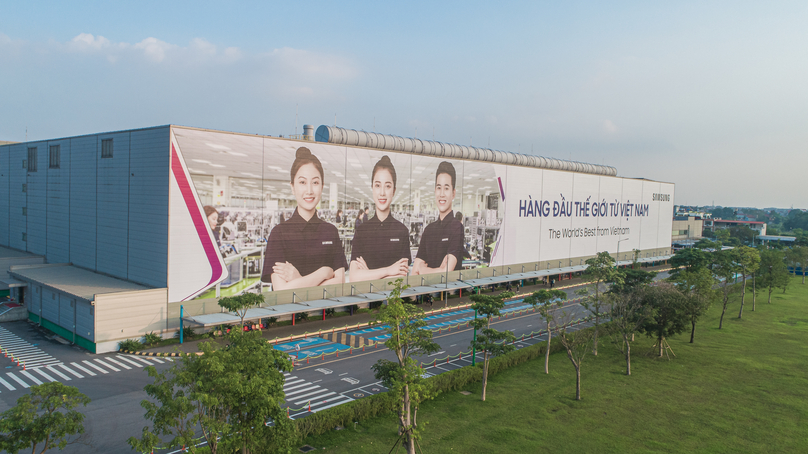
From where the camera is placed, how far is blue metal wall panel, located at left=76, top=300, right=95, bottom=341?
1462 inches

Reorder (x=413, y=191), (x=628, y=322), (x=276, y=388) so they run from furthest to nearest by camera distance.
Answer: (x=413, y=191) → (x=628, y=322) → (x=276, y=388)

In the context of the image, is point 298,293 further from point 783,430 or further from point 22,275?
point 783,430

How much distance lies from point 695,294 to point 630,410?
17917mm

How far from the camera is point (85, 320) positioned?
3794cm

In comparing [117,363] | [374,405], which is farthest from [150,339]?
[374,405]

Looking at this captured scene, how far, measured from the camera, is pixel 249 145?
44312 millimetres

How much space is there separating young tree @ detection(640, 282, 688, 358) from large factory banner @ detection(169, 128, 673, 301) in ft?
93.4

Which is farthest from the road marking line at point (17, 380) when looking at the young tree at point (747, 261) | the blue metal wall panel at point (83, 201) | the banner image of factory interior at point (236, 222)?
the young tree at point (747, 261)

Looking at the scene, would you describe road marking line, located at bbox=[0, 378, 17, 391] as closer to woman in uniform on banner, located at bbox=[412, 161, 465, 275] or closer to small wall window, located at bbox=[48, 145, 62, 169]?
small wall window, located at bbox=[48, 145, 62, 169]

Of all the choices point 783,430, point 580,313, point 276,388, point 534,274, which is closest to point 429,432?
point 276,388

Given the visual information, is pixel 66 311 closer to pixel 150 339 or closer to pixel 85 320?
pixel 85 320

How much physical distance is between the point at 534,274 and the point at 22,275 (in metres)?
63.4

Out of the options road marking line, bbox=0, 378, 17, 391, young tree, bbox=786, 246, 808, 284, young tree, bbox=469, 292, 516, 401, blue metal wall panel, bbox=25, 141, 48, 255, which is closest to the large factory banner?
road marking line, bbox=0, 378, 17, 391

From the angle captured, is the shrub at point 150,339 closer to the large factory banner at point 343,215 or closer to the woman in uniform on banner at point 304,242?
the large factory banner at point 343,215
